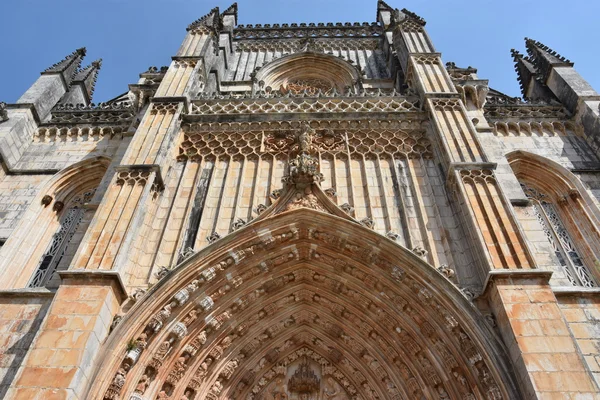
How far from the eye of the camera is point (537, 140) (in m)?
11.6

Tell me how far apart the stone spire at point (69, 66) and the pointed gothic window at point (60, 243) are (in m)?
5.85

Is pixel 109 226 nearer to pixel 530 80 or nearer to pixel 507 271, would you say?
pixel 507 271

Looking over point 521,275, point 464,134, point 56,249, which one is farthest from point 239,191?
point 521,275

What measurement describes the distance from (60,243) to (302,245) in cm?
578

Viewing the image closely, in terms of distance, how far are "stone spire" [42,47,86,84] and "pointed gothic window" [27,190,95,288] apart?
5.85m

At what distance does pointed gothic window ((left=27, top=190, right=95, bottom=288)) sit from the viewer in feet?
29.9

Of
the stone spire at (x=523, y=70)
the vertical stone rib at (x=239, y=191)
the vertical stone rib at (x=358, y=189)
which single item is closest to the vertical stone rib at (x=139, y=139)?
the vertical stone rib at (x=239, y=191)

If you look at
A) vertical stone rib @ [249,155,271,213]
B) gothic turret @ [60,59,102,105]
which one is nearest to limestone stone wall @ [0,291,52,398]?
vertical stone rib @ [249,155,271,213]

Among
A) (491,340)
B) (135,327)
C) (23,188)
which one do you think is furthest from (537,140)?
(23,188)

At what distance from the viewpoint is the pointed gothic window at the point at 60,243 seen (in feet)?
29.9

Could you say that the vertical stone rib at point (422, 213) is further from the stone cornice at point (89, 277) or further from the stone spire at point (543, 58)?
the stone spire at point (543, 58)

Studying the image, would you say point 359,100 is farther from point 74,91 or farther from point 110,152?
point 74,91

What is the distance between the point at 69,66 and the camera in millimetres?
15000

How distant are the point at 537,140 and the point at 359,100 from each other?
4970 mm
